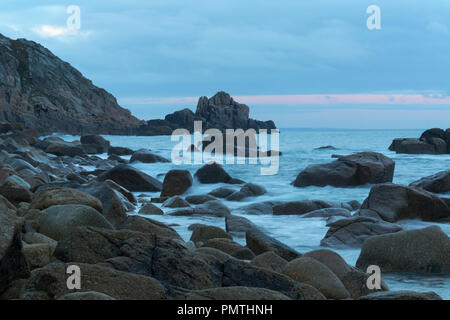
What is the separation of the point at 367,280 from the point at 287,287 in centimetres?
129

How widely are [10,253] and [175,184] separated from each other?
1133 cm

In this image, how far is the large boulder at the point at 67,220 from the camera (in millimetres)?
6000

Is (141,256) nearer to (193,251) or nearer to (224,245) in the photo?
(193,251)

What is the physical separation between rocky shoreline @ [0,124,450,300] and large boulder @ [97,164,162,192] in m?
3.82

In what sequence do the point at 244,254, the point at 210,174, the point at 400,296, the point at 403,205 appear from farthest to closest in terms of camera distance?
the point at 210,174 → the point at 403,205 → the point at 244,254 → the point at 400,296

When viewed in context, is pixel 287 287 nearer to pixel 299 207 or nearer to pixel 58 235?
pixel 58 235

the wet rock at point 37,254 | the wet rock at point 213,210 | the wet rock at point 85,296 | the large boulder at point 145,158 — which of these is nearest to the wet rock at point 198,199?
the wet rock at point 213,210

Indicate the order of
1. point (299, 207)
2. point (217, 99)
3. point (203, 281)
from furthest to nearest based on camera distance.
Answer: point (217, 99) < point (299, 207) < point (203, 281)

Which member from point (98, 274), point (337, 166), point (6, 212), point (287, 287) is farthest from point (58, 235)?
point (337, 166)

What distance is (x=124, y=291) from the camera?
3697 mm

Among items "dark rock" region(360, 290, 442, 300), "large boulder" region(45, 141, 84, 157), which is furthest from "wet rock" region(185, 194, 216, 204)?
"large boulder" region(45, 141, 84, 157)

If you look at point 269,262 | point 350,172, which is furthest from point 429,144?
point 269,262

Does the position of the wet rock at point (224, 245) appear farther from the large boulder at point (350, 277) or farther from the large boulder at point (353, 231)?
the large boulder at point (353, 231)

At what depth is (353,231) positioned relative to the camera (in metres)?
8.15
